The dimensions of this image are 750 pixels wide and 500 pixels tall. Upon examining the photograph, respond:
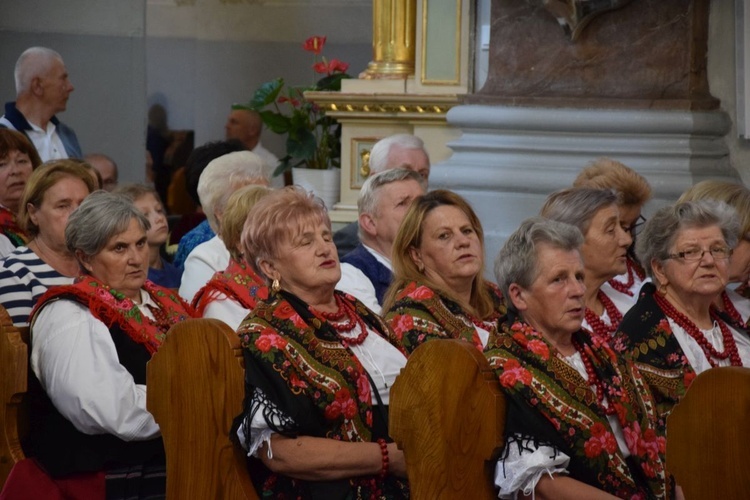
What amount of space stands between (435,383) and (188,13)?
7.21 meters

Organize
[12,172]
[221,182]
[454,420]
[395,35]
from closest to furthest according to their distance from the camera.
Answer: [454,420] → [12,172] → [221,182] → [395,35]

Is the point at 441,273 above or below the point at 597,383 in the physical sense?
above

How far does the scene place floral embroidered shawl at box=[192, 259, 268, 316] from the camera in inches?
160

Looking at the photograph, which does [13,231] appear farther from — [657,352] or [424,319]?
[657,352]

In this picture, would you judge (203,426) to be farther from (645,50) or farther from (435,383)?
(645,50)

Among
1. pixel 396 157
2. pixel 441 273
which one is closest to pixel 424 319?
pixel 441 273

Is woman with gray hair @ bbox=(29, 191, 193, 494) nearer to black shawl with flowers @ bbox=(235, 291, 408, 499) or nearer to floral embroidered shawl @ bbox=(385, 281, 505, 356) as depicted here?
black shawl with flowers @ bbox=(235, 291, 408, 499)

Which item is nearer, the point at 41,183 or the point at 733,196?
the point at 733,196

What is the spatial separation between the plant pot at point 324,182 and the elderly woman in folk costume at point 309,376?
11.2 feet

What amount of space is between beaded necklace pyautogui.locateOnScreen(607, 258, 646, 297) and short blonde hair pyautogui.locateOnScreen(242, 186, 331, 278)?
4.07ft

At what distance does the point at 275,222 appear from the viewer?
3396 mm

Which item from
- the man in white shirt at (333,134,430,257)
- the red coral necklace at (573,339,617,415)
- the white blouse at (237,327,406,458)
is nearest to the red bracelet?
the white blouse at (237,327,406,458)

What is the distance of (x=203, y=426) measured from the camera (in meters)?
3.11

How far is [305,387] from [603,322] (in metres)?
1.24
